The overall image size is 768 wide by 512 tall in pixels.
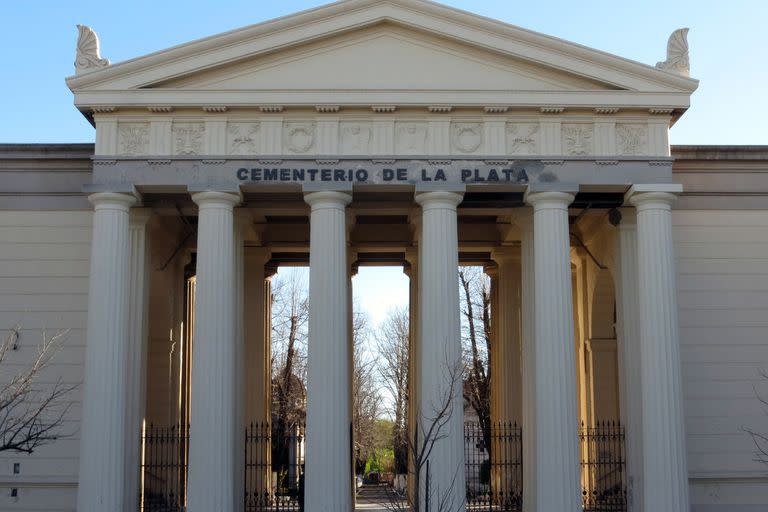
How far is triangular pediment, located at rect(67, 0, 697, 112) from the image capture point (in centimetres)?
2611

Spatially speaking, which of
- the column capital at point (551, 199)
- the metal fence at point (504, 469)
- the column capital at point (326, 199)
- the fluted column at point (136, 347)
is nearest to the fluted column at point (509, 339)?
the metal fence at point (504, 469)

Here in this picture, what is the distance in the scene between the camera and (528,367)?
1113 inches

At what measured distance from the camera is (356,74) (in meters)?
26.5

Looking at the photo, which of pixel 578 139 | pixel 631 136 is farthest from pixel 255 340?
pixel 631 136

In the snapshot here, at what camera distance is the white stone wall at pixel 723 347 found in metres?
27.5

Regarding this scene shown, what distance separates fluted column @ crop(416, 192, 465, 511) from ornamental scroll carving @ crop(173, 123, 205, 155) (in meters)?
5.69

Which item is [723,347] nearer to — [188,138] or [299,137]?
[299,137]

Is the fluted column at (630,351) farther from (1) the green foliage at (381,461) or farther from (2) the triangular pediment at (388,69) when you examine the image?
(1) the green foliage at (381,461)

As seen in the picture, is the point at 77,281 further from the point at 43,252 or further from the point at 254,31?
the point at 254,31

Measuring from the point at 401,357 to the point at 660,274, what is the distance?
4391cm

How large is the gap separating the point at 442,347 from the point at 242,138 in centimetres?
727

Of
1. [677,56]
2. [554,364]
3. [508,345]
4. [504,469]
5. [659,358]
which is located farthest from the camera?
[508,345]

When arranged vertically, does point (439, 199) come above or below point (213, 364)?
above

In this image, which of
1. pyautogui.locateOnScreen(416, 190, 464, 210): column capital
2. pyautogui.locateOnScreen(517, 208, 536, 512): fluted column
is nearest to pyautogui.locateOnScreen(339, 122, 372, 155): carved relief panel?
pyautogui.locateOnScreen(416, 190, 464, 210): column capital
